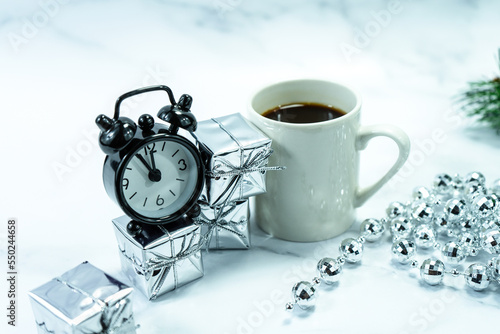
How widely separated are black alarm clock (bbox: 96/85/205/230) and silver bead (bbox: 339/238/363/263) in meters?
0.25

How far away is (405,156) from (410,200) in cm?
16

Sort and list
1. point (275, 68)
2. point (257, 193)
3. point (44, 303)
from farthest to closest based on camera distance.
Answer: point (275, 68)
point (257, 193)
point (44, 303)

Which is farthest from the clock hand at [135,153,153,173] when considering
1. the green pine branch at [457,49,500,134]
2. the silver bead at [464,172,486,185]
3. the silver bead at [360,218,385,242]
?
the green pine branch at [457,49,500,134]

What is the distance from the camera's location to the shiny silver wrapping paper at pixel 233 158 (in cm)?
106

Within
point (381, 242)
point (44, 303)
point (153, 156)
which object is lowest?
point (381, 242)

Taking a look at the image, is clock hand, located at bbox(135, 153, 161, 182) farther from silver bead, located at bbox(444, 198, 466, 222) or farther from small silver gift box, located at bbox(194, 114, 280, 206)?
silver bead, located at bbox(444, 198, 466, 222)

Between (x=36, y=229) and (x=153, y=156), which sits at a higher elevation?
(x=153, y=156)

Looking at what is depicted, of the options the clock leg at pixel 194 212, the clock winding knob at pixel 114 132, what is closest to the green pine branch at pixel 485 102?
the clock leg at pixel 194 212

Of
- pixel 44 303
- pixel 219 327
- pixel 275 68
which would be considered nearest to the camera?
pixel 44 303

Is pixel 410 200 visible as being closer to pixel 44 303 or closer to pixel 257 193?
pixel 257 193

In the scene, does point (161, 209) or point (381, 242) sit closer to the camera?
point (161, 209)

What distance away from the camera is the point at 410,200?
1.29 metres

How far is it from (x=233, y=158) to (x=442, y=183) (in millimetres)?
445

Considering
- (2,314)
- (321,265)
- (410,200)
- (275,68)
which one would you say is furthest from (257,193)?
(275,68)
